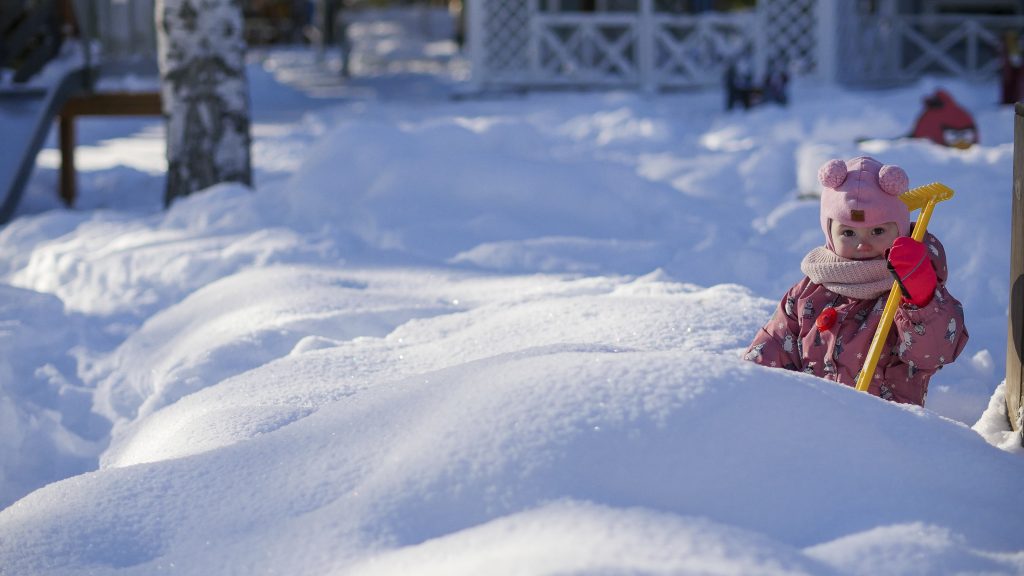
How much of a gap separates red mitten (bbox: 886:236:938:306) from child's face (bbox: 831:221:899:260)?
227 mm

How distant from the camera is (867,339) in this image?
2.82 metres

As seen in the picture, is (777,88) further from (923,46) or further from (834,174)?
(834,174)

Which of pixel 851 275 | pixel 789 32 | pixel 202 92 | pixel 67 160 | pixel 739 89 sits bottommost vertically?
pixel 67 160

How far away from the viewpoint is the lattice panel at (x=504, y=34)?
16172 mm

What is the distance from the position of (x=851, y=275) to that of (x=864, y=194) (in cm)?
19

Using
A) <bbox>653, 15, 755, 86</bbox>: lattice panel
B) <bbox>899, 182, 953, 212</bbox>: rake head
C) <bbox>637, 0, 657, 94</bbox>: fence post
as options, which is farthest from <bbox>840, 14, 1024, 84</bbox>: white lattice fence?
<bbox>899, 182, 953, 212</bbox>: rake head

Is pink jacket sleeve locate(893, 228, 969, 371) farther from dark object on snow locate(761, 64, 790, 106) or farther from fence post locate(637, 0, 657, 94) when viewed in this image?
fence post locate(637, 0, 657, 94)

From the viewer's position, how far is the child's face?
2.81 meters

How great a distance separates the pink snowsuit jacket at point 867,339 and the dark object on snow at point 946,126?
14.5 feet

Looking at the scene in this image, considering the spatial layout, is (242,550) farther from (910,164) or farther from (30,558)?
(910,164)

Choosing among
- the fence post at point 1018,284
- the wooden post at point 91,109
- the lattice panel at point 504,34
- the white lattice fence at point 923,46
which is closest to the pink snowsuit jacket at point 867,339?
the fence post at point 1018,284

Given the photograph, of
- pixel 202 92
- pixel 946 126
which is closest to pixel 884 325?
pixel 946 126

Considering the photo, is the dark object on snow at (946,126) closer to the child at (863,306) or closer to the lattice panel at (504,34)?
the child at (863,306)

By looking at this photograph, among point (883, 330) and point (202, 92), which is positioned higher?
point (202, 92)
